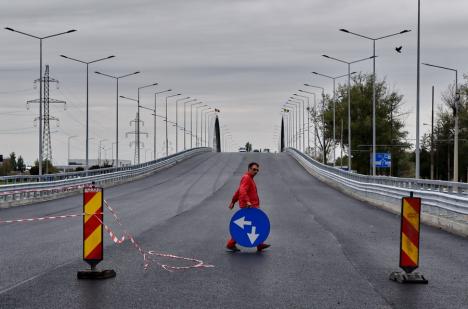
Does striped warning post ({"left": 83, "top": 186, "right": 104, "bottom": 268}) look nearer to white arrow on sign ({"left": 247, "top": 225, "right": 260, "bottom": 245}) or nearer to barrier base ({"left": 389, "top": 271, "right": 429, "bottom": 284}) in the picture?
white arrow on sign ({"left": 247, "top": 225, "right": 260, "bottom": 245})

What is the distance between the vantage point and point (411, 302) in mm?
8836

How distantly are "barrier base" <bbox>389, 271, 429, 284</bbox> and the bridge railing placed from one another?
3526 mm

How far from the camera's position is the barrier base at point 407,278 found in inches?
406

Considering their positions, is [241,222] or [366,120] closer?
[241,222]

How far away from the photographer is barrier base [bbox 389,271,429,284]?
406 inches

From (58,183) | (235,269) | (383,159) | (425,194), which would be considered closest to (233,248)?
(235,269)

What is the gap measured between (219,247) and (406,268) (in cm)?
467

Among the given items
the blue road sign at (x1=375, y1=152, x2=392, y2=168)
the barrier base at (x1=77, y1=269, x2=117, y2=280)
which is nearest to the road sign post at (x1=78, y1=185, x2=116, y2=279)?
the barrier base at (x1=77, y1=269, x2=117, y2=280)

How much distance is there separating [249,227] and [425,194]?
10022 millimetres

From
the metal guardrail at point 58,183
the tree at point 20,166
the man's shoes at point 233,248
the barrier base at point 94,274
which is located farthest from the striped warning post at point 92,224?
the tree at point 20,166

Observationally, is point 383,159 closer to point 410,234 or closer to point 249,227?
point 249,227

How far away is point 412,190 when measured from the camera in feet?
62.4

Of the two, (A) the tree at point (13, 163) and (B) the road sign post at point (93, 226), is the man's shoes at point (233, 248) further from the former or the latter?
(A) the tree at point (13, 163)

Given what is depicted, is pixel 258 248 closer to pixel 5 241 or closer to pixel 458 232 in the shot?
pixel 5 241
